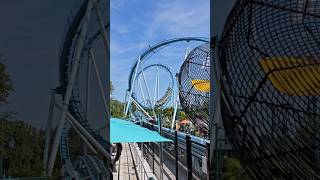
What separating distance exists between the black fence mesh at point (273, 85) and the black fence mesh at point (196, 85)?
1.12 meters

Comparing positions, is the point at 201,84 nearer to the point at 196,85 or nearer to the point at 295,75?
the point at 196,85

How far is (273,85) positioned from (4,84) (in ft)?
5.92

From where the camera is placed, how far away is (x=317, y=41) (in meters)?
2.40

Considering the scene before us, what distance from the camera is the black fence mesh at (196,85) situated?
358cm

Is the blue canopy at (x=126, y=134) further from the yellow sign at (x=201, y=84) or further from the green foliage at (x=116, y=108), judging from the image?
the yellow sign at (x=201, y=84)

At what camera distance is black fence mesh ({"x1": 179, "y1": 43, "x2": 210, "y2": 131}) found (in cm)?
358

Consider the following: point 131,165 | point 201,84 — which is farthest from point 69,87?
point 201,84

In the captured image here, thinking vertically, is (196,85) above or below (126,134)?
above

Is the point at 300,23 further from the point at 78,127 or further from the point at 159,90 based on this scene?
the point at 159,90

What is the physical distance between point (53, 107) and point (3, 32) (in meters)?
0.63

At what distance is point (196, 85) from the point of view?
384 cm

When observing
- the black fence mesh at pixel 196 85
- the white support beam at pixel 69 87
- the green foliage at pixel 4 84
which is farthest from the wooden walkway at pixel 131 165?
the green foliage at pixel 4 84

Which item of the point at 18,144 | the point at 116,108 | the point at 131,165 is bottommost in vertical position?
the point at 131,165

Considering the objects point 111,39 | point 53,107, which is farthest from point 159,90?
point 53,107
